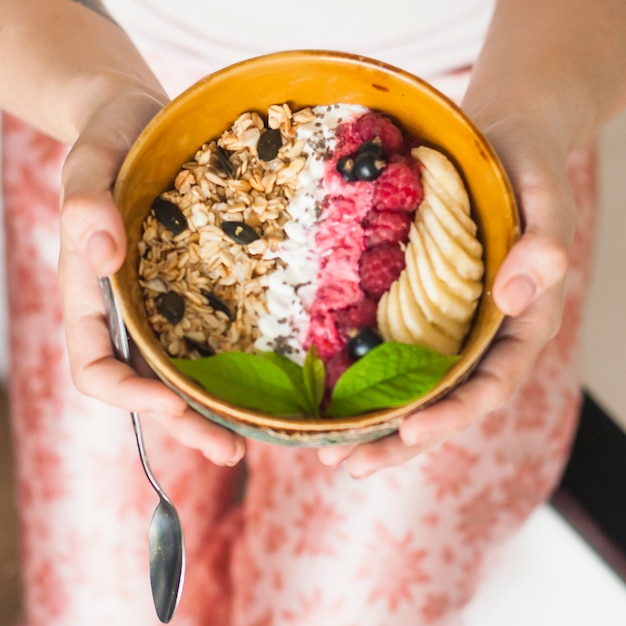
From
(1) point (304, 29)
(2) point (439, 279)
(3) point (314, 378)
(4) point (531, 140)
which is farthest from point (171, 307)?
(1) point (304, 29)

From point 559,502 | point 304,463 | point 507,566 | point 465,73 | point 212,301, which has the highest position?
point 465,73

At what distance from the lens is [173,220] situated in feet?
2.30

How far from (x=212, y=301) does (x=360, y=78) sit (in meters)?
0.26

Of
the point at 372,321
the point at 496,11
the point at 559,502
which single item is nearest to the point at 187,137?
the point at 372,321

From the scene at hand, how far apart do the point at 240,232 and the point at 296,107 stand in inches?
6.3

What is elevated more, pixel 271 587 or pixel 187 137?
pixel 187 137

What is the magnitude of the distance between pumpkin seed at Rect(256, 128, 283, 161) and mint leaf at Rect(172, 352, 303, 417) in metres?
0.22

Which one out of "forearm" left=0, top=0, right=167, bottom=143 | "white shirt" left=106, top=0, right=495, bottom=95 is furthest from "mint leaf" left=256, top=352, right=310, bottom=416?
"white shirt" left=106, top=0, right=495, bottom=95

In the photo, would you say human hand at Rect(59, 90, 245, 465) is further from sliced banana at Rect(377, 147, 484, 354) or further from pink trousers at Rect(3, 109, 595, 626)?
pink trousers at Rect(3, 109, 595, 626)

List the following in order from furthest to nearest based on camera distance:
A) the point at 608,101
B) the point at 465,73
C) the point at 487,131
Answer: the point at 465,73 < the point at 608,101 < the point at 487,131

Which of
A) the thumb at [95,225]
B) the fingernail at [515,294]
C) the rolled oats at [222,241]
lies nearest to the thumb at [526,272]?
the fingernail at [515,294]

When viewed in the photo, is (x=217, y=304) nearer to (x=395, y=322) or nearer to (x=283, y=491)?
(x=395, y=322)

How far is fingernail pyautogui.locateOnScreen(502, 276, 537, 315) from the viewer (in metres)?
0.59

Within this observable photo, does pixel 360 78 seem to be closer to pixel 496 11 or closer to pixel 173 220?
pixel 173 220
